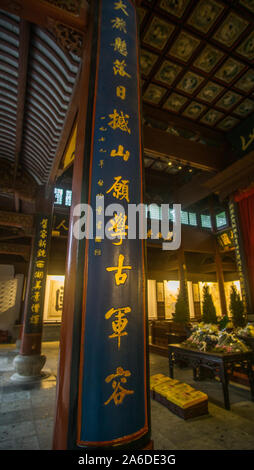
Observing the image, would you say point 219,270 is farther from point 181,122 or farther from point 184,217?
point 181,122

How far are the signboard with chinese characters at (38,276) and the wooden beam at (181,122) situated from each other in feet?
11.6

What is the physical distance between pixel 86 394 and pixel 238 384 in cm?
386

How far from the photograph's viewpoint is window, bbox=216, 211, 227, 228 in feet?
38.2

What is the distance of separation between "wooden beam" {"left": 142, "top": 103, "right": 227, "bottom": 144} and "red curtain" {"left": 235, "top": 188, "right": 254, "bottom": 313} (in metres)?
1.60

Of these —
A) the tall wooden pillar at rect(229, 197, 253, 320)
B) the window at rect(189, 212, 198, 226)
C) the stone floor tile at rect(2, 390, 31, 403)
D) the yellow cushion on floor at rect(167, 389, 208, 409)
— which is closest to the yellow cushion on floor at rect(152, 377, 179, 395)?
the yellow cushion on floor at rect(167, 389, 208, 409)

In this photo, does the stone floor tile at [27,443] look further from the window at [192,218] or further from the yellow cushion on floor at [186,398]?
the window at [192,218]

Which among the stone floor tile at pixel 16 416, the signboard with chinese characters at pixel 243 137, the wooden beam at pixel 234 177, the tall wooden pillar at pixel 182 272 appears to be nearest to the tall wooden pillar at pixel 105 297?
the stone floor tile at pixel 16 416

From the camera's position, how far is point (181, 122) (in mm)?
5785

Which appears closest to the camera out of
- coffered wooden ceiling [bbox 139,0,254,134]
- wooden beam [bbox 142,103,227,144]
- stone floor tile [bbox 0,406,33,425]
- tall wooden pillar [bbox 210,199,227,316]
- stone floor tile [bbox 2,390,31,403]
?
stone floor tile [bbox 0,406,33,425]

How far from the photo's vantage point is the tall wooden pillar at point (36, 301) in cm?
456

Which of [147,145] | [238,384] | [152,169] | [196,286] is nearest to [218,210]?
[196,286]

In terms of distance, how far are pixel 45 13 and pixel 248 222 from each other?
603 cm

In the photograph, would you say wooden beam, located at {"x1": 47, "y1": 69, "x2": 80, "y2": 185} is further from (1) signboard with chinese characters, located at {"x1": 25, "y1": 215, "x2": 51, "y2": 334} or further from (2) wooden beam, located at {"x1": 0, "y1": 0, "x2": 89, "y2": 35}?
(1) signboard with chinese characters, located at {"x1": 25, "y1": 215, "x2": 51, "y2": 334}
